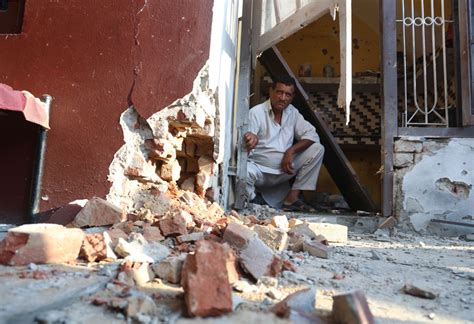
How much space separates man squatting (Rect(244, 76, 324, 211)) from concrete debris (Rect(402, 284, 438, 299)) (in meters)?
2.91

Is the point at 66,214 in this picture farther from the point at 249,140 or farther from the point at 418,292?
the point at 249,140

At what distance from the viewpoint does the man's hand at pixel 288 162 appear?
4.52 m

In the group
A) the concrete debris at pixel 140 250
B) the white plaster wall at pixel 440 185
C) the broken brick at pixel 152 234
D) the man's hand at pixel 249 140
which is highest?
the man's hand at pixel 249 140

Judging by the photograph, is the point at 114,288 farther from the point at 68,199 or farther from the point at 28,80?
the point at 28,80

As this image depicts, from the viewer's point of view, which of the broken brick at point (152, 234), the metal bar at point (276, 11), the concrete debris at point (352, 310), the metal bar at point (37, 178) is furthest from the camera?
the metal bar at point (276, 11)

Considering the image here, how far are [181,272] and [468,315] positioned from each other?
100cm

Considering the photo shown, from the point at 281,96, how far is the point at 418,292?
338 centimetres

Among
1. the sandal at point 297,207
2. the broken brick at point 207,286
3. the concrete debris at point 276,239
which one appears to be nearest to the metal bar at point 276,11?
the sandal at point 297,207

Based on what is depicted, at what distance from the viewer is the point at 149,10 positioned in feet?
8.84

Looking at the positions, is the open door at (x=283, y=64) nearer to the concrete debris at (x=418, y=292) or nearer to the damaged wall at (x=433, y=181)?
the damaged wall at (x=433, y=181)

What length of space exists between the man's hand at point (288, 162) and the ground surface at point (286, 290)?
2331mm

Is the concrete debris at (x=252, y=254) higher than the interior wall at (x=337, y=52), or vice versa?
the interior wall at (x=337, y=52)

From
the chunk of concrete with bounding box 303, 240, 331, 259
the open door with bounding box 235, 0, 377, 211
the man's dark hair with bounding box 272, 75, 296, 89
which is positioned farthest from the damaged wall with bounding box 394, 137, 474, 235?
the chunk of concrete with bounding box 303, 240, 331, 259

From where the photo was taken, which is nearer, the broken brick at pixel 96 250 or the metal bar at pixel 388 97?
the broken brick at pixel 96 250
